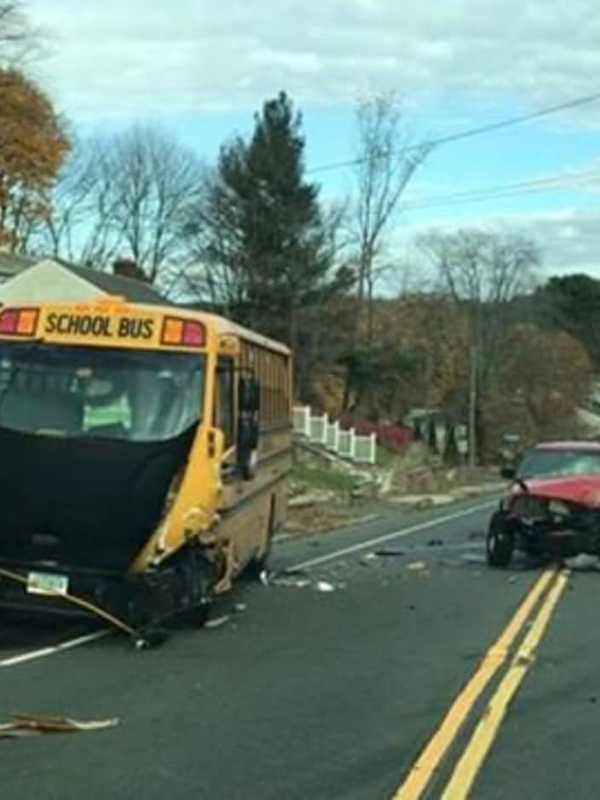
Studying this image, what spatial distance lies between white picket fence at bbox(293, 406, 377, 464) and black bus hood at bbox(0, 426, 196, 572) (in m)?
58.2

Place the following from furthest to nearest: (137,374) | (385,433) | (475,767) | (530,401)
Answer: (530,401) < (385,433) < (137,374) < (475,767)

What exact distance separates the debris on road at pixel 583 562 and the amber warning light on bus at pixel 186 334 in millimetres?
9772

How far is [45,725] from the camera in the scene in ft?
30.4

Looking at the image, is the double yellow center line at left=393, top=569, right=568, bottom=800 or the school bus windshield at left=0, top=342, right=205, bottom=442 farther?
the school bus windshield at left=0, top=342, right=205, bottom=442

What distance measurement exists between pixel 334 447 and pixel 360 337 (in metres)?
16.4

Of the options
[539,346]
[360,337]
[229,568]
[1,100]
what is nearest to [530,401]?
[539,346]

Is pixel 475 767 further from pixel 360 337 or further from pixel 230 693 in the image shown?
pixel 360 337

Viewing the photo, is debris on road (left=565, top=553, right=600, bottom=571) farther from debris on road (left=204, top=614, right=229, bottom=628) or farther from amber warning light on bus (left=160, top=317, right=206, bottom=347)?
amber warning light on bus (left=160, top=317, right=206, bottom=347)

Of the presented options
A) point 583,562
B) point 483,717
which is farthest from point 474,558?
point 483,717

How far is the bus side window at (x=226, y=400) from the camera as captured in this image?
46.5 ft

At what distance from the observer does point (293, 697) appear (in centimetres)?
1065

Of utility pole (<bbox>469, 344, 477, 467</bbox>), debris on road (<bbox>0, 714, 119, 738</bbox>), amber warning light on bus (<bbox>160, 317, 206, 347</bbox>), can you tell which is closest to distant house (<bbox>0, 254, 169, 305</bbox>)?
amber warning light on bus (<bbox>160, 317, 206, 347</bbox>)

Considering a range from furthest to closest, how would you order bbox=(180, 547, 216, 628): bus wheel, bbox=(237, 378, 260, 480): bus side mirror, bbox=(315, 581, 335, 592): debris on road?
bbox=(315, 581, 335, 592): debris on road → bbox=(237, 378, 260, 480): bus side mirror → bbox=(180, 547, 216, 628): bus wheel

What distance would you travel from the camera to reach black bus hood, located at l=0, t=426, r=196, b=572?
1311cm
